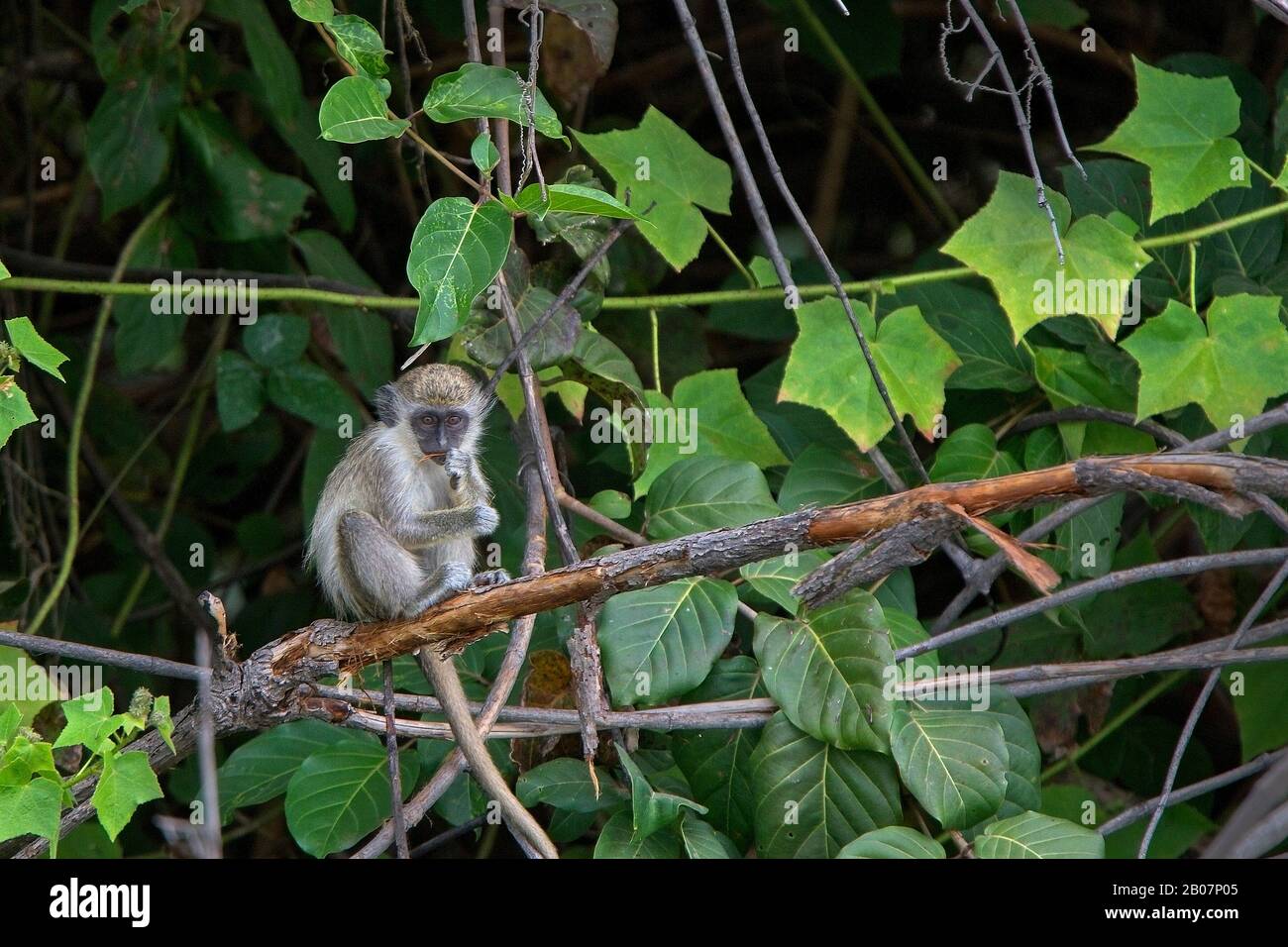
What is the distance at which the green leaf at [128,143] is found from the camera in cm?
525

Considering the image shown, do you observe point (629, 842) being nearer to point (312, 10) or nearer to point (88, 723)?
point (88, 723)

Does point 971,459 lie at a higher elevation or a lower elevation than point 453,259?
lower

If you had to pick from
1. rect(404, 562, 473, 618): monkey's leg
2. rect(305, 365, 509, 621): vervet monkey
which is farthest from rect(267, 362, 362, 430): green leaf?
rect(404, 562, 473, 618): monkey's leg

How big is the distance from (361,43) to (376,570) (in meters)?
1.62

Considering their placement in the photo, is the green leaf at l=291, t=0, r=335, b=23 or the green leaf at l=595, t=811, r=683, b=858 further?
the green leaf at l=595, t=811, r=683, b=858

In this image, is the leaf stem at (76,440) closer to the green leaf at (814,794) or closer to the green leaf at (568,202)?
the green leaf at (568,202)

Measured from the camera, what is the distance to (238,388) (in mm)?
5172

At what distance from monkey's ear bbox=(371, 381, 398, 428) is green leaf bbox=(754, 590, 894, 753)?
5.72 feet

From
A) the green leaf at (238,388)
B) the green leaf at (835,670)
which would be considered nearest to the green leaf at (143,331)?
the green leaf at (238,388)

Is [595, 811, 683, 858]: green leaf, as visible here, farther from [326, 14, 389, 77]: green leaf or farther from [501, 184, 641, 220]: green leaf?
[326, 14, 389, 77]: green leaf

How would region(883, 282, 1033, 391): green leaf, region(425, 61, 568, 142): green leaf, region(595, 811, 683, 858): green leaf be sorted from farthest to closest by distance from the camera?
1. region(883, 282, 1033, 391): green leaf
2. region(595, 811, 683, 858): green leaf
3. region(425, 61, 568, 142): green leaf

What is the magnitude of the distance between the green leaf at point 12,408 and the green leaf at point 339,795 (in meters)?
1.47

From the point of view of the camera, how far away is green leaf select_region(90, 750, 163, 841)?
10.2 feet

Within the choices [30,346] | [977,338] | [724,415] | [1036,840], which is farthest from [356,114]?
[1036,840]
